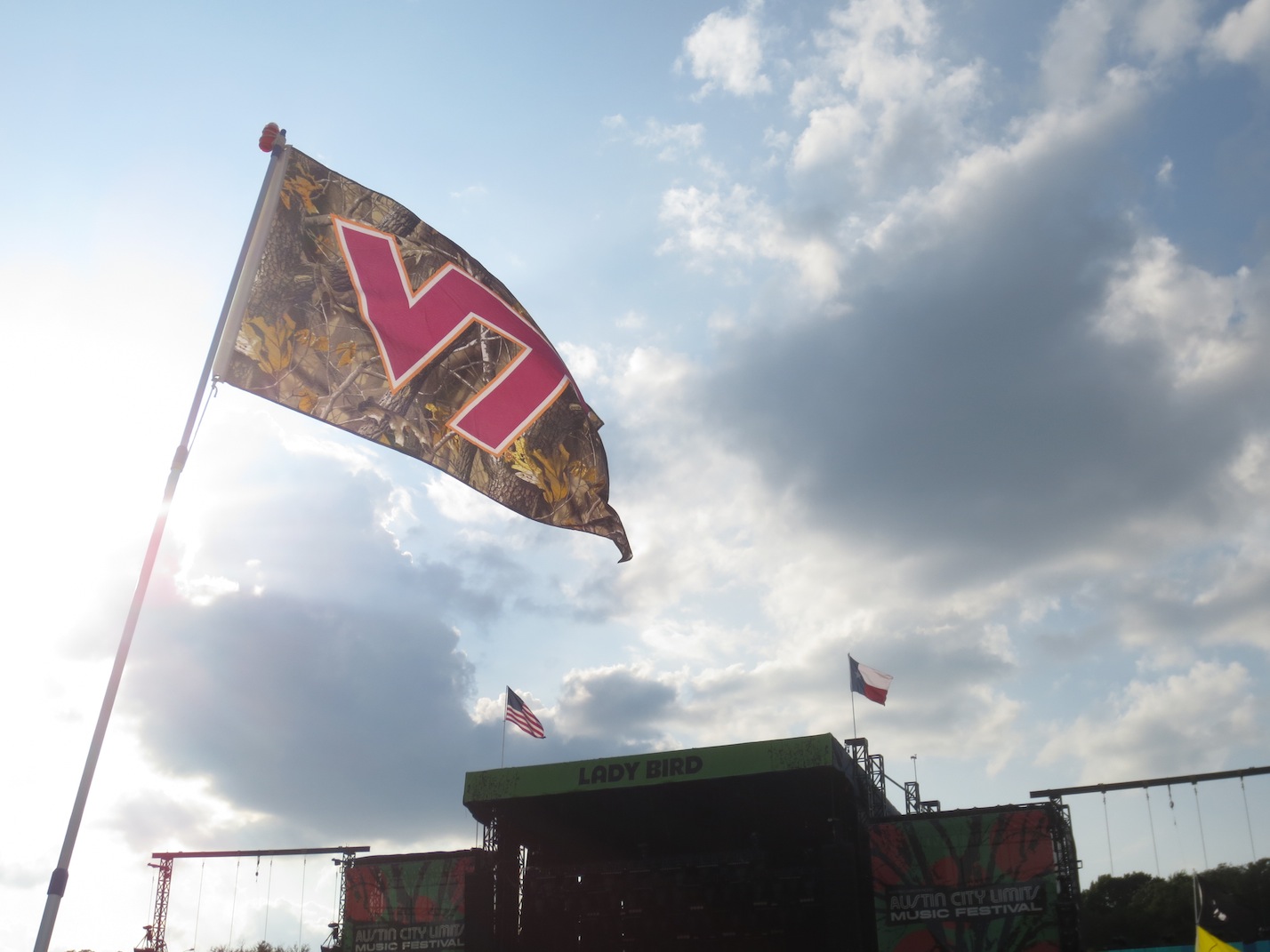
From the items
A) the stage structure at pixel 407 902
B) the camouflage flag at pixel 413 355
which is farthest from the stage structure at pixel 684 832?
the camouflage flag at pixel 413 355

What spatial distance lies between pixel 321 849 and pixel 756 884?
19533 millimetres

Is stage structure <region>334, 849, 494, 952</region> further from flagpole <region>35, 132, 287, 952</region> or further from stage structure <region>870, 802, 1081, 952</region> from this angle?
flagpole <region>35, 132, 287, 952</region>

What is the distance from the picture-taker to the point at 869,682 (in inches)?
1572

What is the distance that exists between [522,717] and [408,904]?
Answer: 820 cm

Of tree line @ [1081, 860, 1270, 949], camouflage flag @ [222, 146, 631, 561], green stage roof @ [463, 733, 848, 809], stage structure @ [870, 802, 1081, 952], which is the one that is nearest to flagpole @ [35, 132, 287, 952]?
camouflage flag @ [222, 146, 631, 561]

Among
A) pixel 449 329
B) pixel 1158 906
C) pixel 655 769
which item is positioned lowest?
pixel 1158 906

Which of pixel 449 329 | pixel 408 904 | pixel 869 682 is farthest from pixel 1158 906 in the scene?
pixel 449 329

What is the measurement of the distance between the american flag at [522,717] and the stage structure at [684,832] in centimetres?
226

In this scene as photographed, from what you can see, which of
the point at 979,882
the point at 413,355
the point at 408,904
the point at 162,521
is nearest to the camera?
the point at 162,521

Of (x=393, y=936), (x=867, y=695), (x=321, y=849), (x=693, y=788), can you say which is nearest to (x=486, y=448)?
(x=693, y=788)

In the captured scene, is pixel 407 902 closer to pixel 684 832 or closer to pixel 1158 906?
pixel 684 832

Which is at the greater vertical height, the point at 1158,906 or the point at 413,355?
the point at 413,355

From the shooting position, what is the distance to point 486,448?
33.4ft

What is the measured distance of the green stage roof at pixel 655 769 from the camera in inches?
1356
